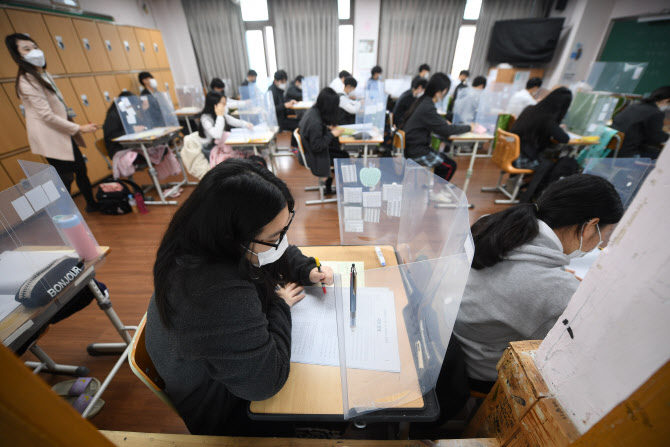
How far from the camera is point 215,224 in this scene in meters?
0.65

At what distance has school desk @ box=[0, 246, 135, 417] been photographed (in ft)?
2.83

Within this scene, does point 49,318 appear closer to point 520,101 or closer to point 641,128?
point 641,128

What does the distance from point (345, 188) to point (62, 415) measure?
1193 millimetres

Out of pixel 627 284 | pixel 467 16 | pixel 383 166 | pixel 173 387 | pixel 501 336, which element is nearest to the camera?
pixel 627 284

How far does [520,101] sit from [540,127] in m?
1.58

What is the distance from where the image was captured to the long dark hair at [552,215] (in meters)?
0.86

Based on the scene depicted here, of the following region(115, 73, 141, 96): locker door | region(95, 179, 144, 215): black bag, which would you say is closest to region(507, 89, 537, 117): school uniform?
region(95, 179, 144, 215): black bag

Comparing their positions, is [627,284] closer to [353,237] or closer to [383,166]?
[383,166]

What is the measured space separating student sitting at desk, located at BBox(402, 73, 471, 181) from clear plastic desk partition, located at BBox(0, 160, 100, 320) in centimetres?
290

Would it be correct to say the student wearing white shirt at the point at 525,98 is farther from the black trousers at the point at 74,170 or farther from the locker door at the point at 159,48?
the locker door at the point at 159,48

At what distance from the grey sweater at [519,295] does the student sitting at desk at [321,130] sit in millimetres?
2239

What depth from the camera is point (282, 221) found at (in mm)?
789

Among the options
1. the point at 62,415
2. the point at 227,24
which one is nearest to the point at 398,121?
the point at 62,415

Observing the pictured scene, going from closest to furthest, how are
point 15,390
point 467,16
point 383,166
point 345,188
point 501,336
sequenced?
point 15,390 < point 501,336 < point 383,166 < point 345,188 < point 467,16
